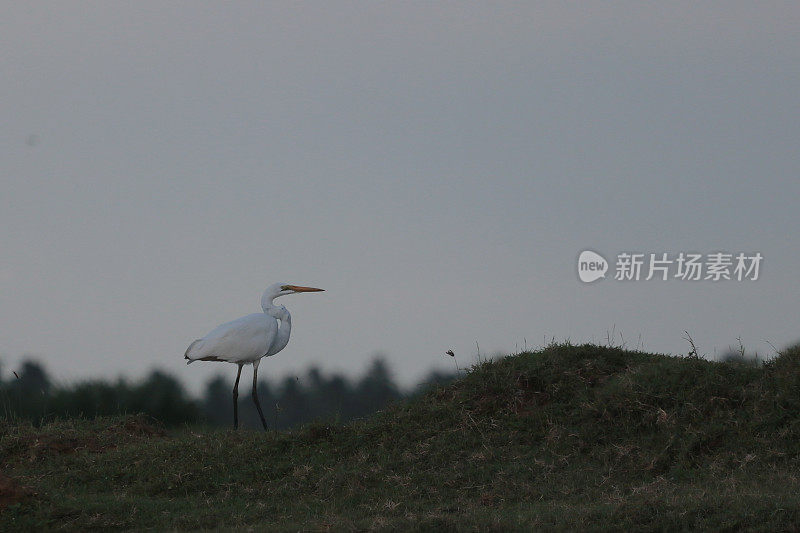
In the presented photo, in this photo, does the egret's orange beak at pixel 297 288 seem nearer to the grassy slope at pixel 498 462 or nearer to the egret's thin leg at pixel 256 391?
the egret's thin leg at pixel 256 391

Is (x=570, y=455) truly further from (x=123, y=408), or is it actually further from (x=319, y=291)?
(x=123, y=408)

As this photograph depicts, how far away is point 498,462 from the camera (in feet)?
37.9

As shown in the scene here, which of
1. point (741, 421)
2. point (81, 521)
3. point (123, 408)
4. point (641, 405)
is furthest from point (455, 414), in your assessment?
point (123, 408)

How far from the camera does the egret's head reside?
15969mm

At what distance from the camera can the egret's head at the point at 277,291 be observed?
52.4 ft

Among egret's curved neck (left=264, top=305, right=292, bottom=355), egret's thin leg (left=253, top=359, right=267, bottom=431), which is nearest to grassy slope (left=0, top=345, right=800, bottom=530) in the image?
egret's thin leg (left=253, top=359, right=267, bottom=431)

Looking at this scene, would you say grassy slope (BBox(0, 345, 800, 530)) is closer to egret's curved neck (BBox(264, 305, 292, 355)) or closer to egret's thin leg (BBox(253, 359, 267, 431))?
egret's thin leg (BBox(253, 359, 267, 431))

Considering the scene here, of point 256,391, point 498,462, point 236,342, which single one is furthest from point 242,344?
point 498,462

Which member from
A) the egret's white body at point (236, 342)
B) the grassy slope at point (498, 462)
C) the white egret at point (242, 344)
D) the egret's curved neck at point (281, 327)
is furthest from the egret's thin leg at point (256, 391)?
the grassy slope at point (498, 462)

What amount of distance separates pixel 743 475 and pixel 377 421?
4999 mm

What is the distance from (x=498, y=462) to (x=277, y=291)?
5985mm

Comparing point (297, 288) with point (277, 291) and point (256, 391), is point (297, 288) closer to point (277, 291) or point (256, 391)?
point (277, 291)

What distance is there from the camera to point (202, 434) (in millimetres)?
13625

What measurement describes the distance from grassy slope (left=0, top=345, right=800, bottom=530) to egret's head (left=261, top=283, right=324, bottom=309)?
2.87 meters
